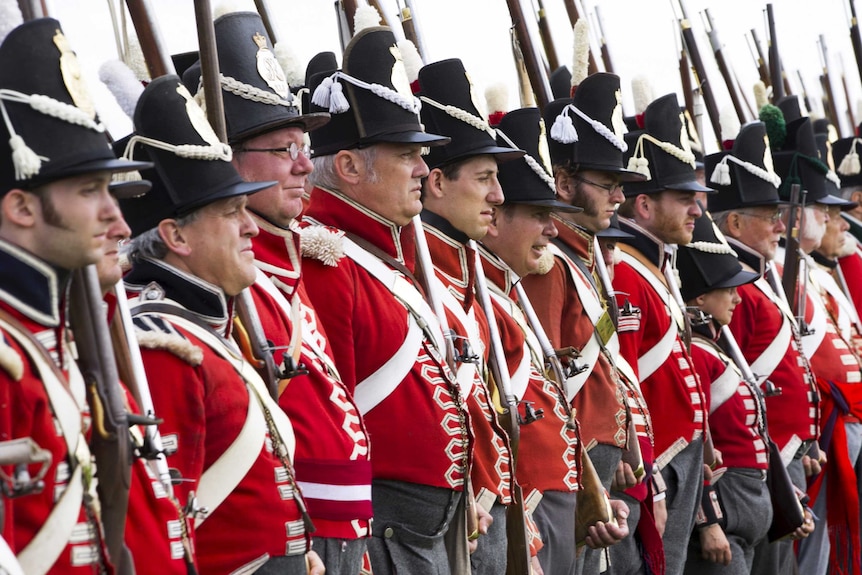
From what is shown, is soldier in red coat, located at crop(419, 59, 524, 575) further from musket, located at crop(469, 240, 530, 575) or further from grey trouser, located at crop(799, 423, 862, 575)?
grey trouser, located at crop(799, 423, 862, 575)

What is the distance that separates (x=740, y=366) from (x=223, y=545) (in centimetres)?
375

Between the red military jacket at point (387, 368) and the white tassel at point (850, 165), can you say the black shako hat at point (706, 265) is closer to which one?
the red military jacket at point (387, 368)

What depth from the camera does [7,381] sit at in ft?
7.95

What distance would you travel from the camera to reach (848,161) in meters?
9.76

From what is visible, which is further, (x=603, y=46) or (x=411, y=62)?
(x=603, y=46)

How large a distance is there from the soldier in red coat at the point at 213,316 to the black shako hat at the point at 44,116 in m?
0.58

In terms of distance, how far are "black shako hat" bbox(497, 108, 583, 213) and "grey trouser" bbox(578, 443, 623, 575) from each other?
3.05ft

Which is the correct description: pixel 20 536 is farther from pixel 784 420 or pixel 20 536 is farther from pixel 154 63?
pixel 784 420

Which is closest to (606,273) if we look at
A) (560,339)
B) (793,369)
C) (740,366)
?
(560,339)

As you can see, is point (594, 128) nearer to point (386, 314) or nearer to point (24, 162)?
point (386, 314)

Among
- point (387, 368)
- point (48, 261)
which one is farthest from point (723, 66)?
point (48, 261)

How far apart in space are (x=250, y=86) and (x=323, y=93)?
515mm

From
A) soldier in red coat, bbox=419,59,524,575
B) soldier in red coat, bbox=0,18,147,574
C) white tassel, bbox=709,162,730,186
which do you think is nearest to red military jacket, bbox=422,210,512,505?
soldier in red coat, bbox=419,59,524,575

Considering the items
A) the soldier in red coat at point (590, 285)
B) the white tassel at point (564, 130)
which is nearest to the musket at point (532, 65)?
the soldier in red coat at point (590, 285)
